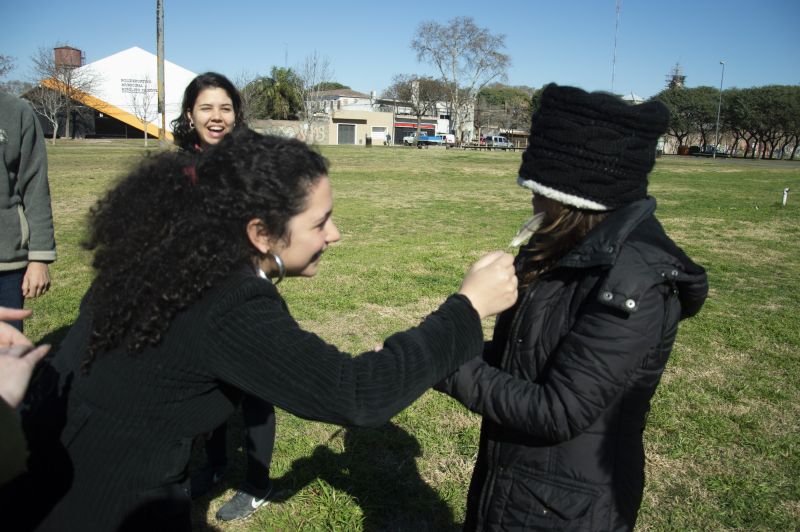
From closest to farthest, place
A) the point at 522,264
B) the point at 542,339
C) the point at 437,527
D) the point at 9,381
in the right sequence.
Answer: the point at 9,381 < the point at 542,339 < the point at 522,264 < the point at 437,527

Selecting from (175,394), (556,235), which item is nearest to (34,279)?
(175,394)

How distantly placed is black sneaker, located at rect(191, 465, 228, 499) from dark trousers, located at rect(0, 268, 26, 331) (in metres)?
1.30

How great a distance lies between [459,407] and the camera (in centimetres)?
416

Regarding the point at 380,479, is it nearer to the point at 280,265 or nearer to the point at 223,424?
the point at 223,424

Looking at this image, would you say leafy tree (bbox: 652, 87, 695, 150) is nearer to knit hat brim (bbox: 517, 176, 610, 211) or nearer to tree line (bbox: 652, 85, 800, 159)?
tree line (bbox: 652, 85, 800, 159)

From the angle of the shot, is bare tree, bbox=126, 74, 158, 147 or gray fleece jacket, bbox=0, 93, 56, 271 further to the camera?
bare tree, bbox=126, 74, 158, 147

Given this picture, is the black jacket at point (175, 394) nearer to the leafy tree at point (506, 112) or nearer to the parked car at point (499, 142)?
the parked car at point (499, 142)

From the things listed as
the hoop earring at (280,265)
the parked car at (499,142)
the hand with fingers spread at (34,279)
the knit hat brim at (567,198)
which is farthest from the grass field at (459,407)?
the parked car at (499,142)

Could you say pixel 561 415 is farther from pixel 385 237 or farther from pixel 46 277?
pixel 385 237

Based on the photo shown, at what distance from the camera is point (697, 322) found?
6020 millimetres

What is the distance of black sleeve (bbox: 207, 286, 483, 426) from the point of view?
1.29 m

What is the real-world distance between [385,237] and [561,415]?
29.3 ft

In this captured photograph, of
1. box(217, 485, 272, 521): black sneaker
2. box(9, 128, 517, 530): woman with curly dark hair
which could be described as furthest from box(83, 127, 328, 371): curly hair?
box(217, 485, 272, 521): black sneaker

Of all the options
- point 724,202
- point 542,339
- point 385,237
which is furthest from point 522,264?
point 724,202
